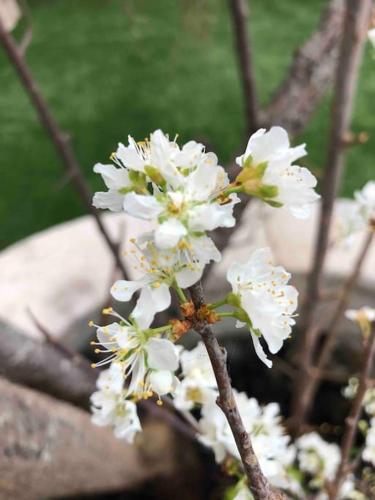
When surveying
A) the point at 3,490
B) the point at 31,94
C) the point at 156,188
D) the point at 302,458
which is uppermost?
the point at 156,188

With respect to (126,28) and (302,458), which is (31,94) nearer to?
(302,458)

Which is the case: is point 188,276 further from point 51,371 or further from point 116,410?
point 51,371

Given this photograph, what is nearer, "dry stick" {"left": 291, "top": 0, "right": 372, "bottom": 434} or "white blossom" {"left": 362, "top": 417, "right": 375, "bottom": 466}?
"white blossom" {"left": 362, "top": 417, "right": 375, "bottom": 466}

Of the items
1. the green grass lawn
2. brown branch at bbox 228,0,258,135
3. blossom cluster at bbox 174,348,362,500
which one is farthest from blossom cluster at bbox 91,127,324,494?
the green grass lawn

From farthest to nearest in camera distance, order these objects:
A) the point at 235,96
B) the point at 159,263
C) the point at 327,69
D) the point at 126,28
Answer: the point at 126,28 → the point at 235,96 → the point at 327,69 → the point at 159,263

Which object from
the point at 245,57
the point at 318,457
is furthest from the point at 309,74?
the point at 318,457

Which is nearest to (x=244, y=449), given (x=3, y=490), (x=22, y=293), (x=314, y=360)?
(x=3, y=490)

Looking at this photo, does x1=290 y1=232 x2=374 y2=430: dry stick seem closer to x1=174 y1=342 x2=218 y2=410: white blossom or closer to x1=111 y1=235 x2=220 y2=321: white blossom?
x1=174 y1=342 x2=218 y2=410: white blossom
